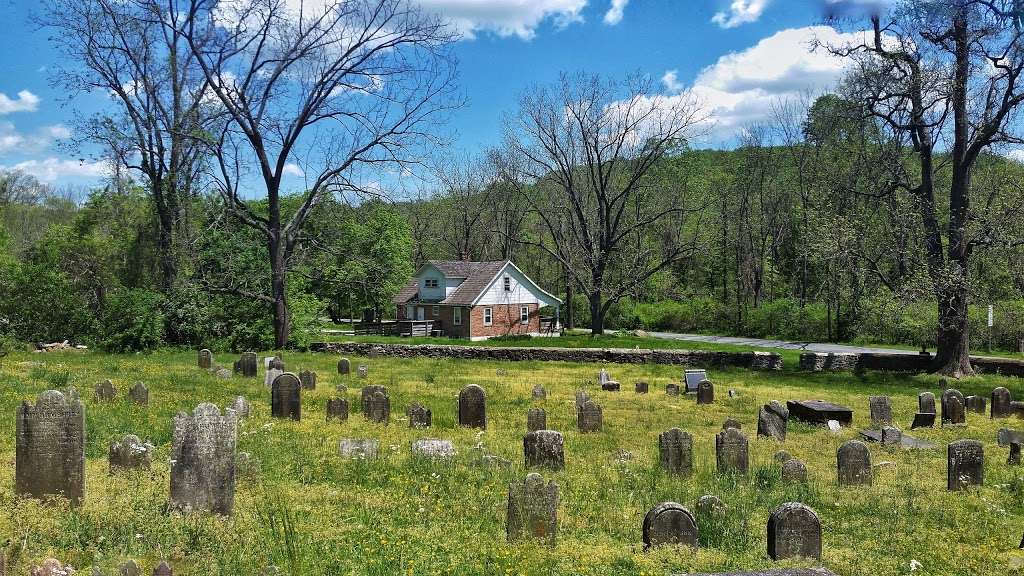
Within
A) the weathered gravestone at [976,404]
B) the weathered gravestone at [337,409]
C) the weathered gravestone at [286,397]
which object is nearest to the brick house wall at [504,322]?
the weathered gravestone at [976,404]

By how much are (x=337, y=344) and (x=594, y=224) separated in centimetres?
1999

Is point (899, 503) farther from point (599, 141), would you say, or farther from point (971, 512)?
point (599, 141)

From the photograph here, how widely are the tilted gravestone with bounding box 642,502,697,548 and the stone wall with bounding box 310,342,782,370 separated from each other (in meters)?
20.8

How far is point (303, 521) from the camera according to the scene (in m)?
7.21

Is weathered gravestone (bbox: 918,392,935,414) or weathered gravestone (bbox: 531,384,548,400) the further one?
weathered gravestone (bbox: 531,384,548,400)

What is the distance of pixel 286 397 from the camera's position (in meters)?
13.1

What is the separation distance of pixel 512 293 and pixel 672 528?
41.5 m

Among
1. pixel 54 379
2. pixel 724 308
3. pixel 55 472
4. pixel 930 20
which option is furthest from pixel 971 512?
pixel 724 308

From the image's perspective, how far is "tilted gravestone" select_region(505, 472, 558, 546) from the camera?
705cm

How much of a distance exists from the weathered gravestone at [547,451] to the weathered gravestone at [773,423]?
5206mm

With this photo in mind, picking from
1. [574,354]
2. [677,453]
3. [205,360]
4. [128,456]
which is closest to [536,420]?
[677,453]

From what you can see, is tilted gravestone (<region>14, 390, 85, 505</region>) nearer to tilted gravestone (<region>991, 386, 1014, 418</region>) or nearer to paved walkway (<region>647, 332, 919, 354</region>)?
tilted gravestone (<region>991, 386, 1014, 418</region>)

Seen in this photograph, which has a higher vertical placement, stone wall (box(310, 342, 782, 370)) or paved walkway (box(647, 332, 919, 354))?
stone wall (box(310, 342, 782, 370))

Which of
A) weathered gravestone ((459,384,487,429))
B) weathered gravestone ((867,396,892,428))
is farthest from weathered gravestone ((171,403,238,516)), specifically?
weathered gravestone ((867,396,892,428))
